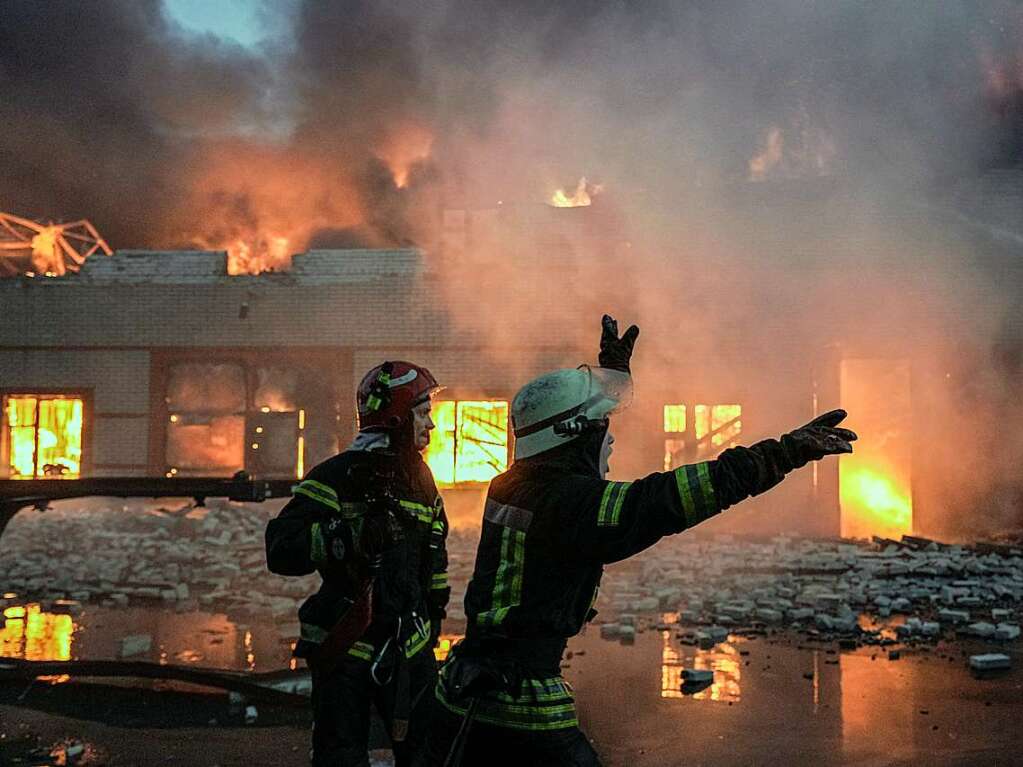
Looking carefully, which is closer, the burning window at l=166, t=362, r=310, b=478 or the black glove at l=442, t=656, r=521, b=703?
the black glove at l=442, t=656, r=521, b=703

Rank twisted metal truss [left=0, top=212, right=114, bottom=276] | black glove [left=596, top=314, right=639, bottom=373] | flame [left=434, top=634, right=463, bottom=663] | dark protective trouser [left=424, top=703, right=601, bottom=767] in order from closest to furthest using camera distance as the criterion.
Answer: dark protective trouser [left=424, top=703, right=601, bottom=767], black glove [left=596, top=314, right=639, bottom=373], flame [left=434, top=634, right=463, bottom=663], twisted metal truss [left=0, top=212, right=114, bottom=276]

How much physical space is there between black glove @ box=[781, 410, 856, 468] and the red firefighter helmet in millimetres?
1789

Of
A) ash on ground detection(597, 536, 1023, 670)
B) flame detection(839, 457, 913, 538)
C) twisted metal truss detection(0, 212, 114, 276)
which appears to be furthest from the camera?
twisted metal truss detection(0, 212, 114, 276)

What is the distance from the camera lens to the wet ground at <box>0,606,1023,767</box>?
206 inches

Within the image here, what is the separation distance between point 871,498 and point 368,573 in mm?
19938

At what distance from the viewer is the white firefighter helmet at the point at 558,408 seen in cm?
→ 285

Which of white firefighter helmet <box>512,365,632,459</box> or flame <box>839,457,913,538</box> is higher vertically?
white firefighter helmet <box>512,365,632,459</box>

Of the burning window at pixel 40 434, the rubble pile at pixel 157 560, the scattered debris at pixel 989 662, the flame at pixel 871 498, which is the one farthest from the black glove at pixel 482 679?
the flame at pixel 871 498

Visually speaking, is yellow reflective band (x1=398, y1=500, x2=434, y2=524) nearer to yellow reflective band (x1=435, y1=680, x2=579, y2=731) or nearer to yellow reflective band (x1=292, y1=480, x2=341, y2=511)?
yellow reflective band (x1=292, y1=480, x2=341, y2=511)

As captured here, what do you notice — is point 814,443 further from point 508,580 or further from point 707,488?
point 508,580

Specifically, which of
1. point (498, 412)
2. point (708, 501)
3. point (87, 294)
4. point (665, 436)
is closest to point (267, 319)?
point (87, 294)

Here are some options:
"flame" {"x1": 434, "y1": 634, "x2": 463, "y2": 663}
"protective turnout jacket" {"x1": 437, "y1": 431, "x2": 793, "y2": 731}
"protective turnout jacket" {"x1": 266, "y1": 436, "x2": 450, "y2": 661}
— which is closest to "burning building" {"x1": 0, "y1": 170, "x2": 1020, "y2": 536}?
"flame" {"x1": 434, "y1": 634, "x2": 463, "y2": 663}

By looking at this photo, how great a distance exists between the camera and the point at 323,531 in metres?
3.56

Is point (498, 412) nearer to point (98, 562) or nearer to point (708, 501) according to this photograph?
point (98, 562)
